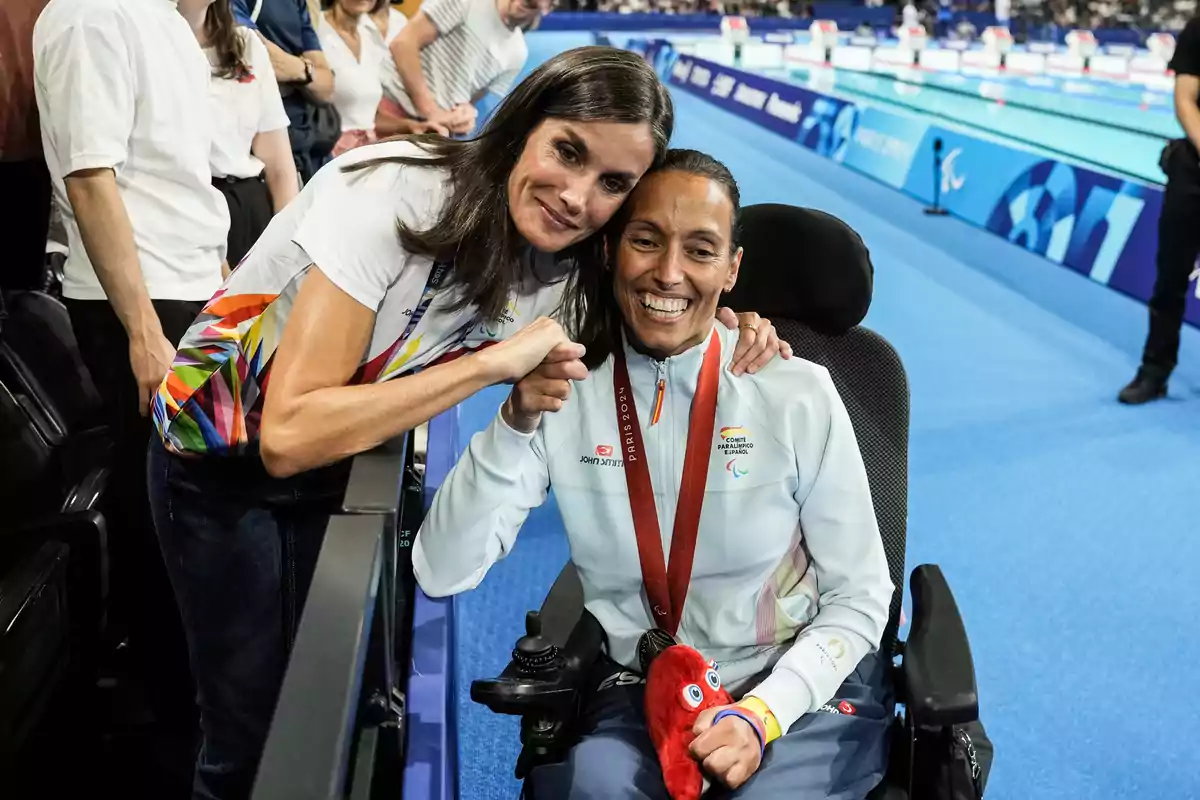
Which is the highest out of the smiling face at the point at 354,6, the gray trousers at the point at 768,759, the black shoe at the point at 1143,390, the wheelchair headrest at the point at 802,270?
the smiling face at the point at 354,6

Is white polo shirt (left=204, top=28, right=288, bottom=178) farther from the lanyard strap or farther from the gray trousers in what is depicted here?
the gray trousers

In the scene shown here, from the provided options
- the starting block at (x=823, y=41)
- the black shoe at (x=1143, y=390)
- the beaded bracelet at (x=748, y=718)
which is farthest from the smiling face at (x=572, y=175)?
the starting block at (x=823, y=41)

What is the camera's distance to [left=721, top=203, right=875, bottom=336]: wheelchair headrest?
5.75 feet

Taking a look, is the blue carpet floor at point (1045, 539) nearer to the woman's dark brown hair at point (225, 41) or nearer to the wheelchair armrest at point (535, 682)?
the wheelchair armrest at point (535, 682)

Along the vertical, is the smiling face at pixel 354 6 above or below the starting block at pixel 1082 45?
above

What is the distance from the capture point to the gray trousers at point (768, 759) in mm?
1419

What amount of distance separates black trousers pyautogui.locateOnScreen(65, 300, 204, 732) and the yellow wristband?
1.28 metres

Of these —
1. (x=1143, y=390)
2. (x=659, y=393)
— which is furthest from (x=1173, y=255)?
(x=659, y=393)

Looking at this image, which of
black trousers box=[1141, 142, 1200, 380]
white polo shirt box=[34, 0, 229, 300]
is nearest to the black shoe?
black trousers box=[1141, 142, 1200, 380]

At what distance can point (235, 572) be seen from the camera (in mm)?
1709

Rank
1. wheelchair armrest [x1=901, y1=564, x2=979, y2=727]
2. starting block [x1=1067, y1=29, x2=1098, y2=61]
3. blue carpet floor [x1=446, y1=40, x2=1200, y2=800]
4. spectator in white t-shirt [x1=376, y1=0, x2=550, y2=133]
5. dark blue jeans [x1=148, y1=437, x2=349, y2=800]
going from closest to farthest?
wheelchair armrest [x1=901, y1=564, x2=979, y2=727], dark blue jeans [x1=148, y1=437, x2=349, y2=800], blue carpet floor [x1=446, y1=40, x2=1200, y2=800], spectator in white t-shirt [x1=376, y1=0, x2=550, y2=133], starting block [x1=1067, y1=29, x2=1098, y2=61]

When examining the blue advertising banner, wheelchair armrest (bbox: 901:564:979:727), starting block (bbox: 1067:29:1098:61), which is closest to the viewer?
wheelchair armrest (bbox: 901:564:979:727)

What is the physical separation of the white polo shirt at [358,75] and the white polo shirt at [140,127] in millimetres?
2081

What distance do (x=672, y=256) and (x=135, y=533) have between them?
1.41 meters
